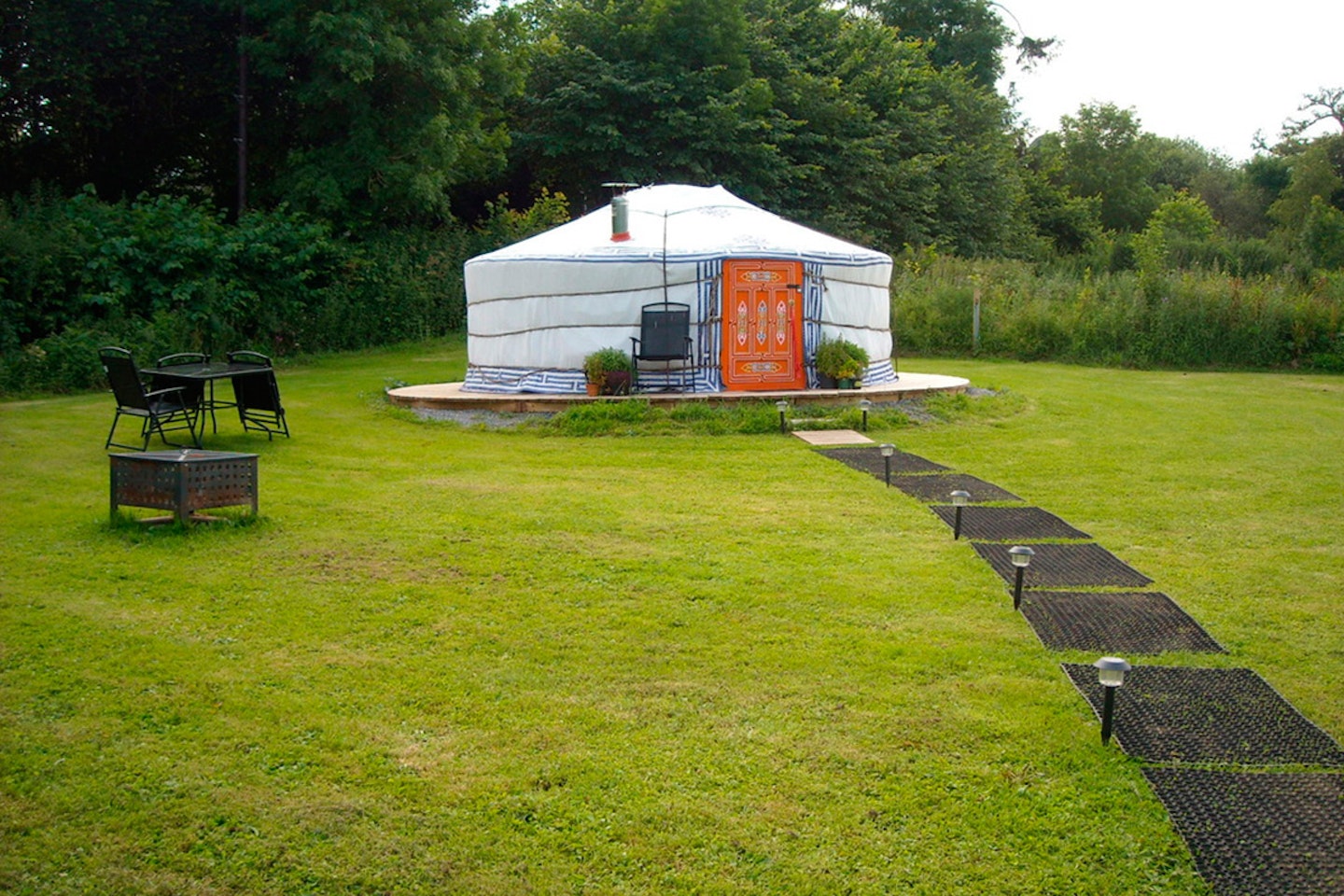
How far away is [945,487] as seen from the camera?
6352 millimetres

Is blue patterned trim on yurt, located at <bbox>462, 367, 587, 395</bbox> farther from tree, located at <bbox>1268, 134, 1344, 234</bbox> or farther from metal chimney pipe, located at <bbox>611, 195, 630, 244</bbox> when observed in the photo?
tree, located at <bbox>1268, 134, 1344, 234</bbox>

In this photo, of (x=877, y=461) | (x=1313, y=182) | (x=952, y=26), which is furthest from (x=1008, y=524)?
(x=952, y=26)

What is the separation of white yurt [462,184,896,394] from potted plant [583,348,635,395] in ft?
1.24

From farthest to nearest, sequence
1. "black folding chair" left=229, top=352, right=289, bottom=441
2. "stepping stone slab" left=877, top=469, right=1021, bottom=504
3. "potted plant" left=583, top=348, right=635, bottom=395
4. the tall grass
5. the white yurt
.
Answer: the tall grass
the white yurt
"potted plant" left=583, top=348, right=635, bottom=395
"black folding chair" left=229, top=352, right=289, bottom=441
"stepping stone slab" left=877, top=469, right=1021, bottom=504

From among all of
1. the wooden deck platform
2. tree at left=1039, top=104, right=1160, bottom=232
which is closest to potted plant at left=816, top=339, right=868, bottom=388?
the wooden deck platform

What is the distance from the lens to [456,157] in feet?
52.7

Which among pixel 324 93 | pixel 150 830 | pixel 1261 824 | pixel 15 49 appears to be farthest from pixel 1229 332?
pixel 15 49

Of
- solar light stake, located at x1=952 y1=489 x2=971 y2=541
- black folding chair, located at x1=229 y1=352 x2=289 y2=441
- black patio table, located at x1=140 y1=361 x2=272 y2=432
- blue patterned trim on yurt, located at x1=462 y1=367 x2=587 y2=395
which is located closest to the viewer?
solar light stake, located at x1=952 y1=489 x2=971 y2=541

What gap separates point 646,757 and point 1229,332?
45.8 feet

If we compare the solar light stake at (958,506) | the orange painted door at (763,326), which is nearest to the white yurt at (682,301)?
the orange painted door at (763,326)

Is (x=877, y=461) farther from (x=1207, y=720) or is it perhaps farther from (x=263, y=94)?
(x=263, y=94)

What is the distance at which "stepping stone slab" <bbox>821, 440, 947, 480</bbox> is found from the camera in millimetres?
6922

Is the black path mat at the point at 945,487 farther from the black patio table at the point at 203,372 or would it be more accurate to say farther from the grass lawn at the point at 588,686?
the black patio table at the point at 203,372

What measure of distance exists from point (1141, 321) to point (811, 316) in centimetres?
670
